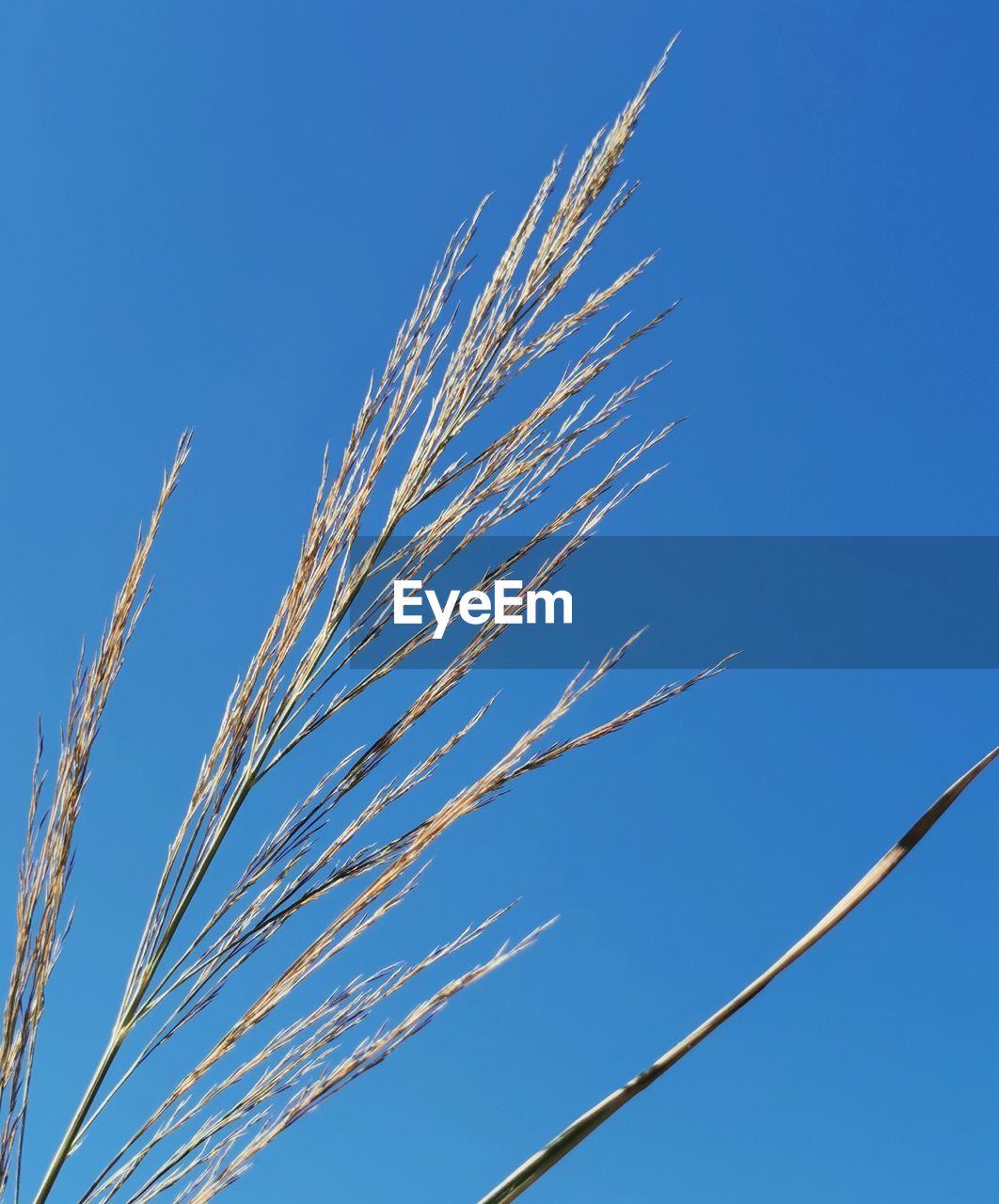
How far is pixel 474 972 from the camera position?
3.30 ft

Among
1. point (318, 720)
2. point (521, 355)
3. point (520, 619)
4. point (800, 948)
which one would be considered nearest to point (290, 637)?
point (318, 720)

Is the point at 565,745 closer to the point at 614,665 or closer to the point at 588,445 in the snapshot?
the point at 614,665

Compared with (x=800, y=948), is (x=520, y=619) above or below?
above

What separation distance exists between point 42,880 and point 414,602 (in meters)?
0.53

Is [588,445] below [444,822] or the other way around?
the other way around

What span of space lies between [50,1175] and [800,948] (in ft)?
2.82

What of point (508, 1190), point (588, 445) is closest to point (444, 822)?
point (508, 1190)

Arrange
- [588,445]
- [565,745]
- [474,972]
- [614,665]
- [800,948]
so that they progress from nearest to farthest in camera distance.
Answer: [800,948] < [474,972] < [565,745] < [614,665] < [588,445]

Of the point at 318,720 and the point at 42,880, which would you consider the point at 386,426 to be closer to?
the point at 318,720

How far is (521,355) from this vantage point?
1.34 metres

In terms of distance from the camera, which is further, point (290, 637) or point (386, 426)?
point (386, 426)

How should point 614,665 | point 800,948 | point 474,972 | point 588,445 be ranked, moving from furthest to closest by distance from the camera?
point 588,445 → point 614,665 → point 474,972 → point 800,948

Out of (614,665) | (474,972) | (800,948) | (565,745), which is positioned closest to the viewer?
(800,948)

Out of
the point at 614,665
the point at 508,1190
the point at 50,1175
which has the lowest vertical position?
the point at 508,1190
